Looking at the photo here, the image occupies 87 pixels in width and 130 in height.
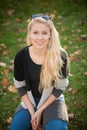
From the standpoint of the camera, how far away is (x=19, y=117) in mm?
3396

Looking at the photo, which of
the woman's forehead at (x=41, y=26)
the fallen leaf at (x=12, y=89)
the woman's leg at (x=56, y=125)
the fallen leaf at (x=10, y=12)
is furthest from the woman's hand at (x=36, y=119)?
the fallen leaf at (x=10, y=12)

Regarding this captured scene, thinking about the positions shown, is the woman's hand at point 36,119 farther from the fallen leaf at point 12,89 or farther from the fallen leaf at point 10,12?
the fallen leaf at point 10,12

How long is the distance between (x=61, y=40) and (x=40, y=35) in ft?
10.3

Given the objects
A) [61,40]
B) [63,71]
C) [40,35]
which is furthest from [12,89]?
[61,40]

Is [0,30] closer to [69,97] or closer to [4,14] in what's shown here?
[4,14]

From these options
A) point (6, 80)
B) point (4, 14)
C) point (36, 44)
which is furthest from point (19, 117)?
point (4, 14)

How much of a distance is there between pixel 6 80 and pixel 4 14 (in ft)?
10.0

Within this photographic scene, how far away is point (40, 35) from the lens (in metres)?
3.28

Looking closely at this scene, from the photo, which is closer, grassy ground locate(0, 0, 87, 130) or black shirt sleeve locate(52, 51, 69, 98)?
black shirt sleeve locate(52, 51, 69, 98)

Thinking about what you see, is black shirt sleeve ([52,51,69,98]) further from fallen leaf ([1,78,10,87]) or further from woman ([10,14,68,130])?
fallen leaf ([1,78,10,87])

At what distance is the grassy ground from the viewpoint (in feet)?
14.4

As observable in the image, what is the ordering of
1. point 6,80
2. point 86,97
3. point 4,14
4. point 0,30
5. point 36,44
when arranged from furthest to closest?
1. point 4,14
2. point 0,30
3. point 6,80
4. point 86,97
5. point 36,44

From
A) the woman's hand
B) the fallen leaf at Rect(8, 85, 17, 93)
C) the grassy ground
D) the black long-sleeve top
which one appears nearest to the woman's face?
the black long-sleeve top

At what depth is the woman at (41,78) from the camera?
327cm
